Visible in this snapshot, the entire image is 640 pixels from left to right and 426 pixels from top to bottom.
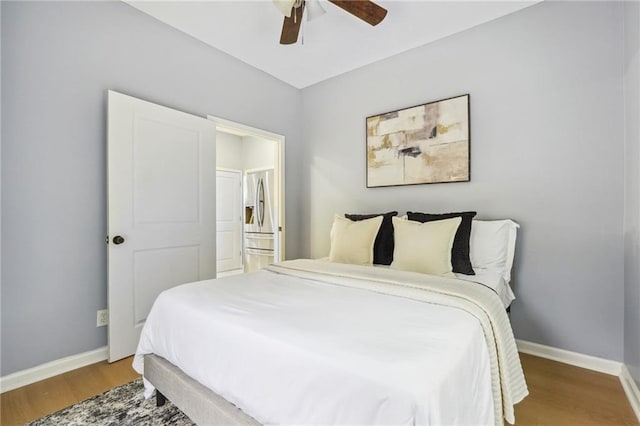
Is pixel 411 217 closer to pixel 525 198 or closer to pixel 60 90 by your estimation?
pixel 525 198

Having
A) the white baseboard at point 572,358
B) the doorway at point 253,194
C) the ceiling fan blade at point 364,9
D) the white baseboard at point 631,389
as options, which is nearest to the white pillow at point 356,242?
the white baseboard at point 572,358

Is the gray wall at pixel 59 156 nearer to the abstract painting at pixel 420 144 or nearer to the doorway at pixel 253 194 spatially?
the abstract painting at pixel 420 144

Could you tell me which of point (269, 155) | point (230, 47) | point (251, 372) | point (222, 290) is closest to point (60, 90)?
point (230, 47)

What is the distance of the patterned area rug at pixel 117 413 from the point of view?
1.54 metres

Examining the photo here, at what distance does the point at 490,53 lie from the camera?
2535 millimetres

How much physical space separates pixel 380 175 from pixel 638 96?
6.17 ft

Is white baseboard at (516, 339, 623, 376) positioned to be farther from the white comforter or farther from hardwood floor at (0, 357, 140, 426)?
hardwood floor at (0, 357, 140, 426)

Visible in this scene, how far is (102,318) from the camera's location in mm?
2246

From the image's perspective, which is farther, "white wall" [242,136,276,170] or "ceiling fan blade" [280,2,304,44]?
"white wall" [242,136,276,170]

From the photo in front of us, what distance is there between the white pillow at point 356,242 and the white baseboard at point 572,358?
1.38 m

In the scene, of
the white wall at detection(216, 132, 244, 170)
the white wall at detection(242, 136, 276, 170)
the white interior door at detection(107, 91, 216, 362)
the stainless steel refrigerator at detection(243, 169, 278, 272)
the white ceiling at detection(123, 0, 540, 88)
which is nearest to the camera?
the white interior door at detection(107, 91, 216, 362)

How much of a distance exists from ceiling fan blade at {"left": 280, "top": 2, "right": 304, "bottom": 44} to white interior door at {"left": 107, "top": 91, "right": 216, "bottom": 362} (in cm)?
112

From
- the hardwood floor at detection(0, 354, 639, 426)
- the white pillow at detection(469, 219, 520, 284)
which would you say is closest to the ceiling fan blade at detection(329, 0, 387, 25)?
the white pillow at detection(469, 219, 520, 284)

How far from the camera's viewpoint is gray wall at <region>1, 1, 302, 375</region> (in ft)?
6.13
